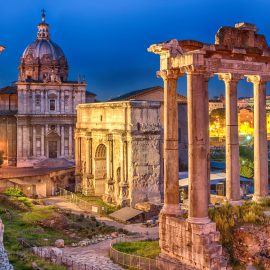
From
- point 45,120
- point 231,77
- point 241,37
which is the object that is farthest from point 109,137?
point 241,37

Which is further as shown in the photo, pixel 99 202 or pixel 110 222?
pixel 99 202

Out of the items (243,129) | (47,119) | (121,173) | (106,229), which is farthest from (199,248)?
(243,129)

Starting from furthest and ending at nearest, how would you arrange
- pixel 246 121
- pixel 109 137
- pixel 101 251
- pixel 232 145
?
pixel 246 121, pixel 109 137, pixel 101 251, pixel 232 145

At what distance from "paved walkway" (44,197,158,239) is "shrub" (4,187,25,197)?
2431 mm

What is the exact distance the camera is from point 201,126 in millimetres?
17484

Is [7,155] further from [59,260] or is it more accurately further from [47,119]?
[59,260]

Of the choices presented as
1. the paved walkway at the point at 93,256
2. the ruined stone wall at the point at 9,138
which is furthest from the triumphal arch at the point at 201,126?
the ruined stone wall at the point at 9,138

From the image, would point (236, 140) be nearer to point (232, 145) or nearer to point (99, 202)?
point (232, 145)

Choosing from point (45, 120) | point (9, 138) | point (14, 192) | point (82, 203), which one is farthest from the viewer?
point (9, 138)

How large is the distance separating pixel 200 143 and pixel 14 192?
2918 cm

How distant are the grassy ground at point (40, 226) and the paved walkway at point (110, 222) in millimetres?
1236

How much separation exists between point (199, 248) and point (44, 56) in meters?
53.1

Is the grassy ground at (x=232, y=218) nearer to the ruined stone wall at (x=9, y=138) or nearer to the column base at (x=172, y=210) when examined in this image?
the column base at (x=172, y=210)

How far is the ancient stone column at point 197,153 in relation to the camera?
57.0 feet
